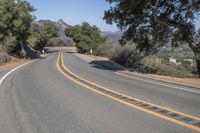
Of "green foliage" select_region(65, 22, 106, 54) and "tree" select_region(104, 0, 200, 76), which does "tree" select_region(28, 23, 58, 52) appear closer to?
"green foliage" select_region(65, 22, 106, 54)

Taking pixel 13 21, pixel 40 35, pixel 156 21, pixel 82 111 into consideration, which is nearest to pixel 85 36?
pixel 40 35

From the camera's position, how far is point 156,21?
68.8ft

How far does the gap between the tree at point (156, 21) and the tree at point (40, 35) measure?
27502 millimetres

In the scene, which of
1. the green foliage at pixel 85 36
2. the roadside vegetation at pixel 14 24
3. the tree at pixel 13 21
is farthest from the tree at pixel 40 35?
the green foliage at pixel 85 36

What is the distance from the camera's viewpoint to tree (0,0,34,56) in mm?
43094

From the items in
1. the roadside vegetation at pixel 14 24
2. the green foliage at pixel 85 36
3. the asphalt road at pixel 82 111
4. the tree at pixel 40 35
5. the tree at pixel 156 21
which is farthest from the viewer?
the green foliage at pixel 85 36

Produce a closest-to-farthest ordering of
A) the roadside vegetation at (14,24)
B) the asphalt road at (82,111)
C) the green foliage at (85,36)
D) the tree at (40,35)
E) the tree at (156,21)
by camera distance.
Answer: the asphalt road at (82,111) → the tree at (156,21) → the roadside vegetation at (14,24) → the tree at (40,35) → the green foliage at (85,36)

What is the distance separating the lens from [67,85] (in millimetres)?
14742

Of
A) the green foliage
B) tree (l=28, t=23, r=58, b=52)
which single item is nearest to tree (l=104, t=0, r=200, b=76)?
tree (l=28, t=23, r=58, b=52)

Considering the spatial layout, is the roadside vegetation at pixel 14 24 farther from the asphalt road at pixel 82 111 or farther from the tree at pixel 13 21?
the asphalt road at pixel 82 111

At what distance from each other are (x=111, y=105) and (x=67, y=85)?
5242mm

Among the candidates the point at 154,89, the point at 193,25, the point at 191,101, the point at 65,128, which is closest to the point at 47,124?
the point at 65,128

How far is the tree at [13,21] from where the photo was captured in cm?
4309

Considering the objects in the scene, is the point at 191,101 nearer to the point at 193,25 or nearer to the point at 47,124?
the point at 47,124
